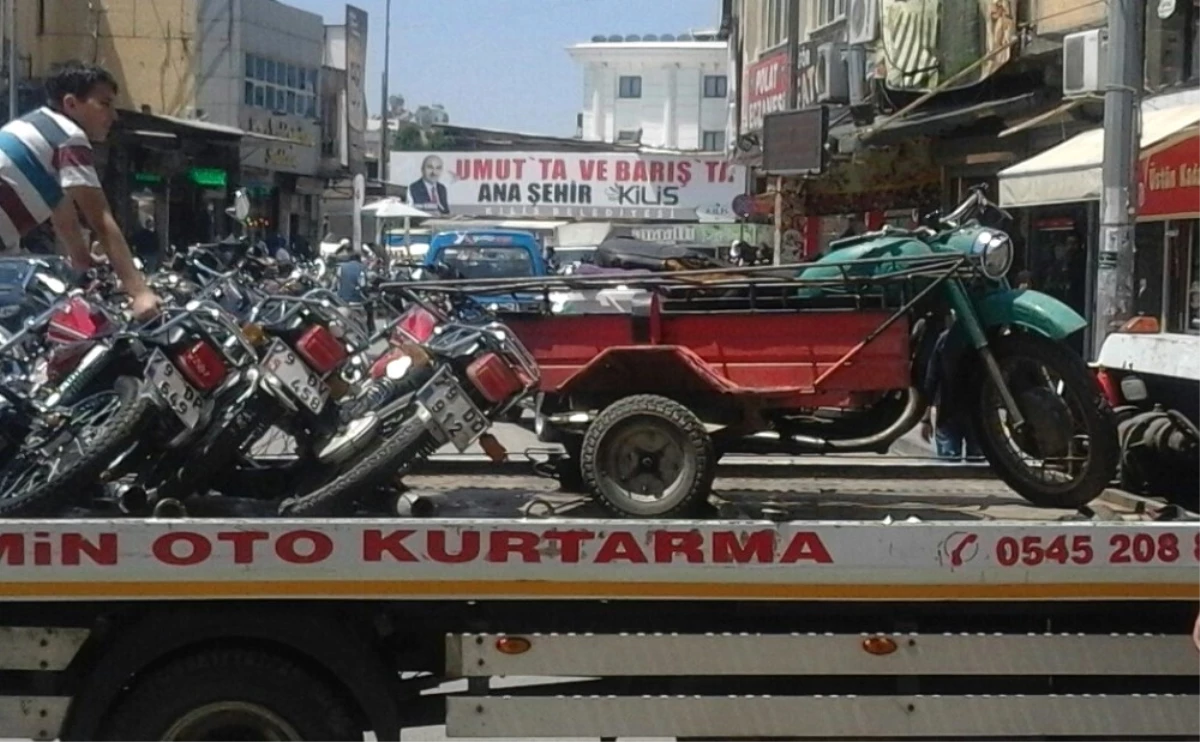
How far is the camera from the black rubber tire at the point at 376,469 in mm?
5773

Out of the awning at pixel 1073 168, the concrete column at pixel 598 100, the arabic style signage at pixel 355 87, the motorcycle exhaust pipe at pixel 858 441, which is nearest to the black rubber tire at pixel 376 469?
the motorcycle exhaust pipe at pixel 858 441

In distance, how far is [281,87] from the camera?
148ft

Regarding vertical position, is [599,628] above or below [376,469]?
below

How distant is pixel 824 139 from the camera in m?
23.9

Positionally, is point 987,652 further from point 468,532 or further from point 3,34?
point 3,34

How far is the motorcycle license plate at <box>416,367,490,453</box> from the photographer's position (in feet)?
19.2

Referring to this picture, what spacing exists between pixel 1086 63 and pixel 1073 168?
161 centimetres

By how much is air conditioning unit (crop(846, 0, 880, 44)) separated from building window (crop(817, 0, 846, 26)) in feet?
8.88

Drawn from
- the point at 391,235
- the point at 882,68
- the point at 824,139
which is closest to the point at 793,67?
the point at 824,139

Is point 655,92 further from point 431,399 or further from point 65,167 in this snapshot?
point 431,399

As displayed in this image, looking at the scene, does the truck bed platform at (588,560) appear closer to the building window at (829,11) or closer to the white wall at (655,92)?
the building window at (829,11)

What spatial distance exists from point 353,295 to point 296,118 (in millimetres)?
39055

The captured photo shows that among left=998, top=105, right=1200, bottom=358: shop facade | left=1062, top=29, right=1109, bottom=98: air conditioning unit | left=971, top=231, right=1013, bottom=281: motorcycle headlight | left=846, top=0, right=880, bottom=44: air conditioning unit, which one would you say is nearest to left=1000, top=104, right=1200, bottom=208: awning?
left=998, top=105, right=1200, bottom=358: shop facade

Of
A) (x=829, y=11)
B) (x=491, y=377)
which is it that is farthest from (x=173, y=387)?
(x=829, y=11)
